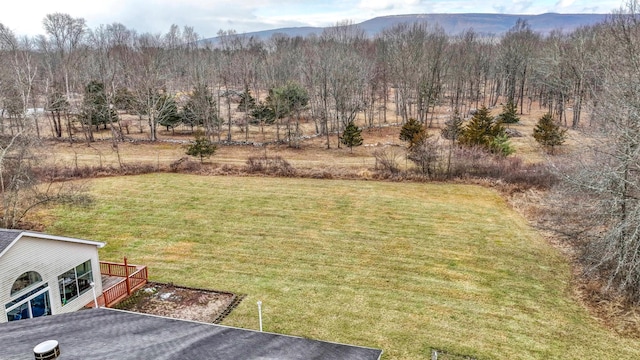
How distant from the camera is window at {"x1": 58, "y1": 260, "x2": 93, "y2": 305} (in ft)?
42.0

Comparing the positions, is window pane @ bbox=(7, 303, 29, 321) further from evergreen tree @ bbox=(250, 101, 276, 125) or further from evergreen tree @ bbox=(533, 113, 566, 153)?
evergreen tree @ bbox=(533, 113, 566, 153)

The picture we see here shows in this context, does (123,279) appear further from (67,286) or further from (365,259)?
(365,259)

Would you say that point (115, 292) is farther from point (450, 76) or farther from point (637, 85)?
point (450, 76)

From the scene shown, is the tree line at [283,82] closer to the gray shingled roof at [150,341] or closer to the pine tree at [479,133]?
the pine tree at [479,133]

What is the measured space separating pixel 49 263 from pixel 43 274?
1.11 feet

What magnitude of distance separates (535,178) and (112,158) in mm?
30839

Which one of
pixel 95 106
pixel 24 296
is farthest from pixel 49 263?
pixel 95 106

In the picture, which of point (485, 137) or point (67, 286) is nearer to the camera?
point (67, 286)

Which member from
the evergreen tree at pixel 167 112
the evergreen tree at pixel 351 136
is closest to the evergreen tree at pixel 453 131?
the evergreen tree at pixel 351 136

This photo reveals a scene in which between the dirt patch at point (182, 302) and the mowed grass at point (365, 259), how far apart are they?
467 millimetres

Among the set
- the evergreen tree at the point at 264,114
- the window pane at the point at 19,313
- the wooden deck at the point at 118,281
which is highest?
the evergreen tree at the point at 264,114

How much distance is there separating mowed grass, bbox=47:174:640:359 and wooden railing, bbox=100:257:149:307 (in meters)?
0.68

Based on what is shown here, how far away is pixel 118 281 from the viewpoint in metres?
14.6

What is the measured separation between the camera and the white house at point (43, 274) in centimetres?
1120
